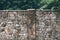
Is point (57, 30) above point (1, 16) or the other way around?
the other way around

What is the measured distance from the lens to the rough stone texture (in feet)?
13.9

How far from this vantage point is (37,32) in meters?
4.29

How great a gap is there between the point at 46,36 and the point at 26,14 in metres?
0.57

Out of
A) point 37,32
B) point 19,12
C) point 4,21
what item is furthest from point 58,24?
point 4,21

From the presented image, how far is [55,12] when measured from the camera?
421 cm

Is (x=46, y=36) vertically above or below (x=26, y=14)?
below

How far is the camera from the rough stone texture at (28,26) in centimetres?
423

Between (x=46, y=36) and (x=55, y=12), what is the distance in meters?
0.48

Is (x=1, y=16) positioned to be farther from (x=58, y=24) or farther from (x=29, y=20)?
(x=58, y=24)

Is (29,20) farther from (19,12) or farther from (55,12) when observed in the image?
(55,12)

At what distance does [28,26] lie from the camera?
4352mm

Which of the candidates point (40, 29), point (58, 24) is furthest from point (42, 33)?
point (58, 24)

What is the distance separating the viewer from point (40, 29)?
14.0ft

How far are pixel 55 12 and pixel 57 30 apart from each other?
0.33m
